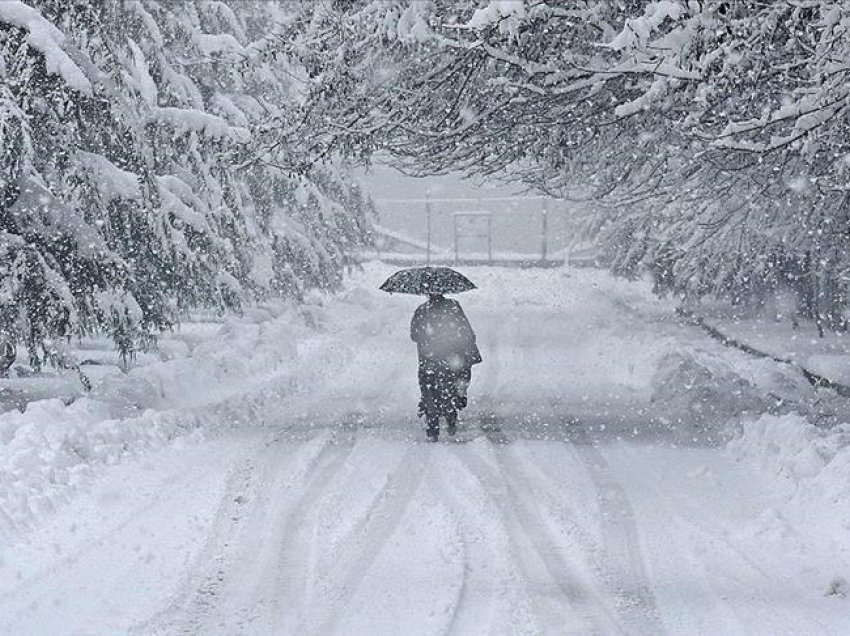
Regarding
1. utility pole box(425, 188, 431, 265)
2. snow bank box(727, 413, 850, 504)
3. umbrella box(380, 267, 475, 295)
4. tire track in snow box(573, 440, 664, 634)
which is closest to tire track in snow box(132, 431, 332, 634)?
umbrella box(380, 267, 475, 295)

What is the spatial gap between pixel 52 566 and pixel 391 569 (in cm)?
243

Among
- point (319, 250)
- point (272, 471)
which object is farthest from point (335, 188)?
point (272, 471)

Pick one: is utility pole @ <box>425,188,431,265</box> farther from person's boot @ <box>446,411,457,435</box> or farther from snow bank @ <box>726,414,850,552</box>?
snow bank @ <box>726,414,850,552</box>

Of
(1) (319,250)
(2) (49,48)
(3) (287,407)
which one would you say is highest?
(2) (49,48)

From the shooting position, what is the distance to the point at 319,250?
2111cm

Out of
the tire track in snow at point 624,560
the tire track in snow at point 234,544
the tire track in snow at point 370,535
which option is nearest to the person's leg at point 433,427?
the tire track in snow at point 370,535

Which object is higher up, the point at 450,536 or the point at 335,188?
the point at 335,188

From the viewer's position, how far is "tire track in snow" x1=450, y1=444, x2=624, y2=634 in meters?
5.77

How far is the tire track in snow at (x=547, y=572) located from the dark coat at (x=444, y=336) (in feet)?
8.51

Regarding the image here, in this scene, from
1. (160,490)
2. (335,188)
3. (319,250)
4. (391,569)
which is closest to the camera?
(391,569)

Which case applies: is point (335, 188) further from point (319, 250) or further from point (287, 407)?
point (287, 407)

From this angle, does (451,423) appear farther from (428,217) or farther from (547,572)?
(428,217)

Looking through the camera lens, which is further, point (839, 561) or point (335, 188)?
point (335, 188)

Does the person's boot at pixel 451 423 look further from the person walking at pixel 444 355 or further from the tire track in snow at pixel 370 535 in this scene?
the tire track in snow at pixel 370 535
